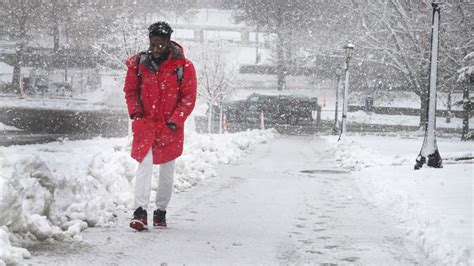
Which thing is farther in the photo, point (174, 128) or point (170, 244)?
point (174, 128)

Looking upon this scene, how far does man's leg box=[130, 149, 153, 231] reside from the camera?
6457 mm

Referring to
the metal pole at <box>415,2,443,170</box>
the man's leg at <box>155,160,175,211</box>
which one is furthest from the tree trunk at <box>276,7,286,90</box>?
the man's leg at <box>155,160,175,211</box>

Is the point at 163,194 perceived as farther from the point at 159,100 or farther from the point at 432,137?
the point at 432,137

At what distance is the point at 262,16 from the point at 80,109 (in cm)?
2345

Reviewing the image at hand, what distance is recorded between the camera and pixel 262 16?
60469 mm

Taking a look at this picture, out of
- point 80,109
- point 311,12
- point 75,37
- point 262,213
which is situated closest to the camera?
point 262,213

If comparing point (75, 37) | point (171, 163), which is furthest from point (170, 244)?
point (75, 37)

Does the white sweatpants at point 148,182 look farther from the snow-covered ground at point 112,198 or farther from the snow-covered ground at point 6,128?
the snow-covered ground at point 6,128

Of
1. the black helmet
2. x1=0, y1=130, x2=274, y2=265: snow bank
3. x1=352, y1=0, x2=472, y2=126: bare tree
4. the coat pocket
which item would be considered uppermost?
x1=352, y1=0, x2=472, y2=126: bare tree

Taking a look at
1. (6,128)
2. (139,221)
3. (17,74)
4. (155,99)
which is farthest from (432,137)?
(17,74)

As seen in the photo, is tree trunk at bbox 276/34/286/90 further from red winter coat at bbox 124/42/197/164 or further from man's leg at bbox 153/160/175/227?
red winter coat at bbox 124/42/197/164

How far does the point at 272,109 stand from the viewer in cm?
4128

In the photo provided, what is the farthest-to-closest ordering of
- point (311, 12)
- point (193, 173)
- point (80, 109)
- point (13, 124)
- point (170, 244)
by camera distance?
point (311, 12), point (80, 109), point (13, 124), point (193, 173), point (170, 244)

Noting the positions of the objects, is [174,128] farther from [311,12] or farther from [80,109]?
[311,12]
